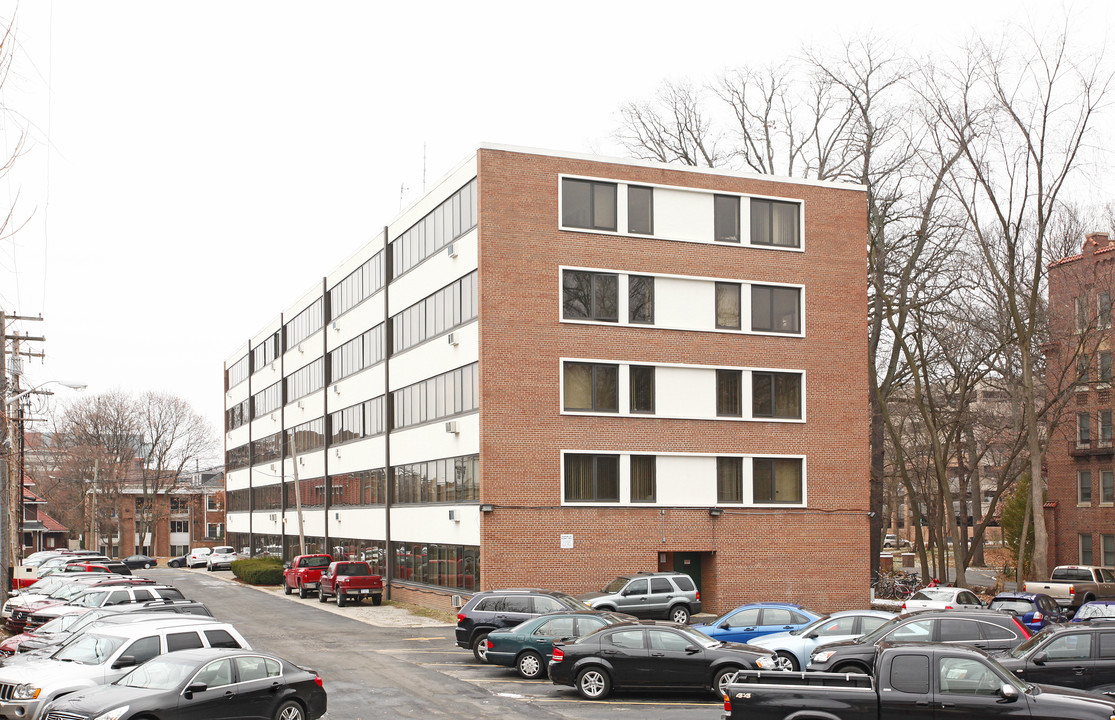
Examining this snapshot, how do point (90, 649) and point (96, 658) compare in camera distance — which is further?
point (90, 649)

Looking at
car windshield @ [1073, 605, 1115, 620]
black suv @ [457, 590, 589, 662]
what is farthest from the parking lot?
car windshield @ [1073, 605, 1115, 620]

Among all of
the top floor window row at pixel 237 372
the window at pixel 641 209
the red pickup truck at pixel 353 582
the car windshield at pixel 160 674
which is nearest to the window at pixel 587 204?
the window at pixel 641 209

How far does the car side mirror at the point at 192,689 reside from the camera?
1502cm

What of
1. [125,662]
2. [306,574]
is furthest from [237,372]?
[125,662]

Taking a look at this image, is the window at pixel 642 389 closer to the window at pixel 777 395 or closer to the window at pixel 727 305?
the window at pixel 727 305

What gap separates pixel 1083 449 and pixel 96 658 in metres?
55.1

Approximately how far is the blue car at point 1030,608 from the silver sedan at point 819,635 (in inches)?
330

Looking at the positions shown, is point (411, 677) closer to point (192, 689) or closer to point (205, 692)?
point (205, 692)

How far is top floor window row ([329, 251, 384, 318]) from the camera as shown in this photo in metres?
47.9

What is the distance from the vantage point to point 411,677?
2283 centimetres

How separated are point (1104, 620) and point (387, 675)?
14205 millimetres

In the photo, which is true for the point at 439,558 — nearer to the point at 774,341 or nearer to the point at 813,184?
the point at 774,341

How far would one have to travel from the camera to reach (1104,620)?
63.0ft

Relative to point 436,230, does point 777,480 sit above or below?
below
